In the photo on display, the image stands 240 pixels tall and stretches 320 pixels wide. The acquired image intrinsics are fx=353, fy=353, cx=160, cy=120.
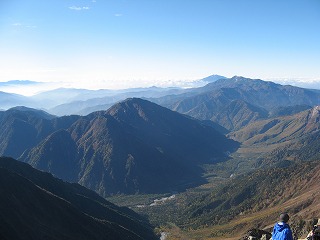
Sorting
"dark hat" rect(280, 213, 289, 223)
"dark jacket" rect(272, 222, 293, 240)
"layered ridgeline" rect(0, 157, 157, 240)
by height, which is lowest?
"layered ridgeline" rect(0, 157, 157, 240)

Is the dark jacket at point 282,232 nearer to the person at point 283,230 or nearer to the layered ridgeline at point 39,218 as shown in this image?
the person at point 283,230

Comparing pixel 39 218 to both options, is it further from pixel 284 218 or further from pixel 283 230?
pixel 284 218

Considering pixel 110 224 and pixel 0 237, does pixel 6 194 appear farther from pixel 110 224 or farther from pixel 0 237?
pixel 110 224

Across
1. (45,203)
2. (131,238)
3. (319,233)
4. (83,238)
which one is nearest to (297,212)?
(131,238)

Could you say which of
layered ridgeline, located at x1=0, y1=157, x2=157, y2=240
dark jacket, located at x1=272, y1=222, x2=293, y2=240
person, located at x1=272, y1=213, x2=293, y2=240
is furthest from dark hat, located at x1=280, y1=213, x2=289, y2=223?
layered ridgeline, located at x1=0, y1=157, x2=157, y2=240

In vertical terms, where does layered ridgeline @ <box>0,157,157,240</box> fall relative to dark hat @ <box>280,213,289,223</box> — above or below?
below

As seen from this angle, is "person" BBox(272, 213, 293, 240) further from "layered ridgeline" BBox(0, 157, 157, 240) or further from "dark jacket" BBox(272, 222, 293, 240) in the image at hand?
"layered ridgeline" BBox(0, 157, 157, 240)

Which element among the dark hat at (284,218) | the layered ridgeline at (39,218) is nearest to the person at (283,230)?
the dark hat at (284,218)

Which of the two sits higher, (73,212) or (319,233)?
(319,233)

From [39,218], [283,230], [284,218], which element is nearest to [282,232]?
[283,230]
